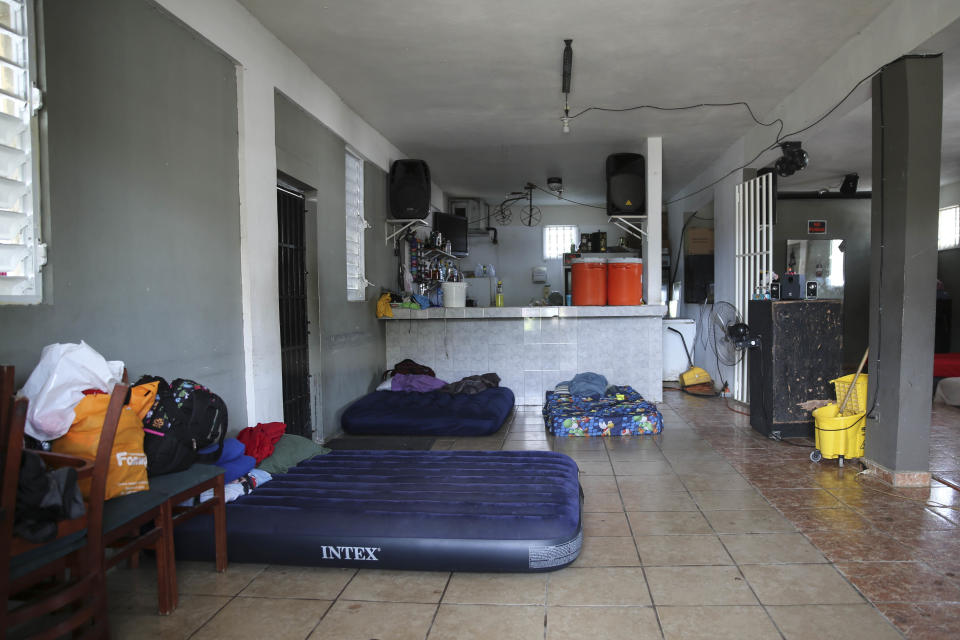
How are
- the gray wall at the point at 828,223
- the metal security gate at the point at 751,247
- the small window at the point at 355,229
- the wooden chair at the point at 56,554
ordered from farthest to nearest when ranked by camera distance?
the gray wall at the point at 828,223 → the metal security gate at the point at 751,247 → the small window at the point at 355,229 → the wooden chair at the point at 56,554

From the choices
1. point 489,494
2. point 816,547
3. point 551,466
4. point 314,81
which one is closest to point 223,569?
point 489,494

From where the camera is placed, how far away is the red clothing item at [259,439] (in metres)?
3.32

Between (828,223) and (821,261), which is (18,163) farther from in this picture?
(828,223)

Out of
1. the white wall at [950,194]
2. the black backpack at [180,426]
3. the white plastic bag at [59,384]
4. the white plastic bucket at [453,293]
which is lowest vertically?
the black backpack at [180,426]

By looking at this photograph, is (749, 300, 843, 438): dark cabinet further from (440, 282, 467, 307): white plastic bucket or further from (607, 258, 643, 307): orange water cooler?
(440, 282, 467, 307): white plastic bucket

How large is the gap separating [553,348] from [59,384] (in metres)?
5.19

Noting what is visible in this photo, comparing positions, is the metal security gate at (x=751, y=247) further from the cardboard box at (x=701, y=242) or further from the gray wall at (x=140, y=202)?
the gray wall at (x=140, y=202)

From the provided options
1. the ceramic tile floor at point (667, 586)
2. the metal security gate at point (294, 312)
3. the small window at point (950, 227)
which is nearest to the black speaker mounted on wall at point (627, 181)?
the metal security gate at point (294, 312)

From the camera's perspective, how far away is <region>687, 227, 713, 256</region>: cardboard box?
26.9 feet

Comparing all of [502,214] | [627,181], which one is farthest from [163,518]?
[502,214]

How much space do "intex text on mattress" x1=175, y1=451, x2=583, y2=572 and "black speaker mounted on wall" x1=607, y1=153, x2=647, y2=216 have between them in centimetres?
458

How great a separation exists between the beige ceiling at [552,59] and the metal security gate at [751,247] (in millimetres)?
769

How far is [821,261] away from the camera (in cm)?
902

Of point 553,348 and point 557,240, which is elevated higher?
point 557,240
